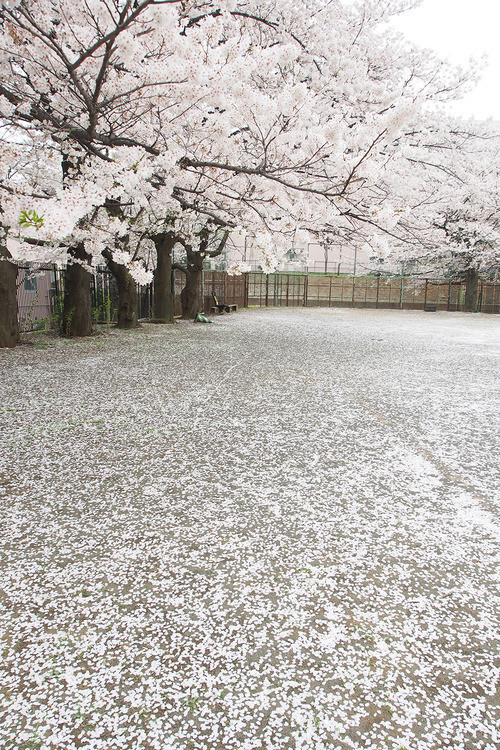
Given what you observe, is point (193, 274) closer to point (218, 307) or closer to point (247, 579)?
point (218, 307)

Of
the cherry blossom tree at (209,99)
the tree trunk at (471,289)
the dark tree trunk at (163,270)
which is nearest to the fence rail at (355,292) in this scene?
the tree trunk at (471,289)

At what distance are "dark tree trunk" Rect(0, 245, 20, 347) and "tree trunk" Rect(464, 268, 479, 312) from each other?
2642 cm

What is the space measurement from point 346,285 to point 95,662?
3298 centimetres

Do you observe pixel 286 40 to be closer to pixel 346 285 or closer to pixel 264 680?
pixel 264 680

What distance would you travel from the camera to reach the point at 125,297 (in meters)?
13.4

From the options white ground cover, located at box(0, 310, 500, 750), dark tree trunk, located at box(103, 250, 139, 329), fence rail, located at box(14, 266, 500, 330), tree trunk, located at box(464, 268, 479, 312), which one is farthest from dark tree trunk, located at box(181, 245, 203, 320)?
tree trunk, located at box(464, 268, 479, 312)

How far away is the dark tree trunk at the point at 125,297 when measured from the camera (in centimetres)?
1280

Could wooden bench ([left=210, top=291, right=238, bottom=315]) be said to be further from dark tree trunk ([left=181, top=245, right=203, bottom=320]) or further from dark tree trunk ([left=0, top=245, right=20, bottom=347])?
dark tree trunk ([left=0, top=245, right=20, bottom=347])

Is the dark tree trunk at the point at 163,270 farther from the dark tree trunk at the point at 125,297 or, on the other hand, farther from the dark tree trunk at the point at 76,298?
the dark tree trunk at the point at 76,298

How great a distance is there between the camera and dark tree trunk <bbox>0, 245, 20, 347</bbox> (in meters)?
9.05

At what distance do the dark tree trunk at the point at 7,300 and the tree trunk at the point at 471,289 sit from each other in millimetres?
26423

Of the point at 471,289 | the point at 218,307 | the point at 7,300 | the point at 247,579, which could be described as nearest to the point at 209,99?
the point at 7,300

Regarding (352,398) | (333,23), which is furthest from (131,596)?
(333,23)

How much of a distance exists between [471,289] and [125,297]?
75.9ft
